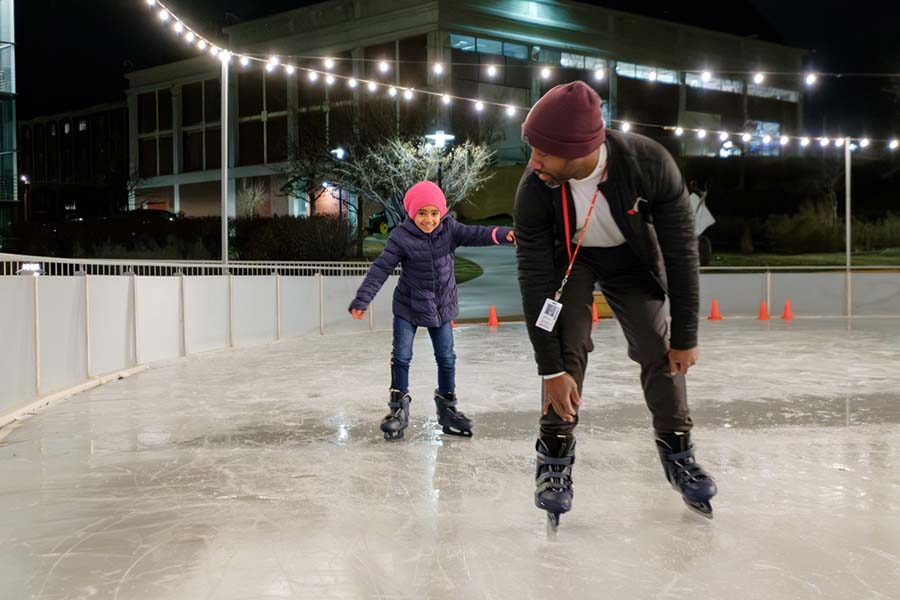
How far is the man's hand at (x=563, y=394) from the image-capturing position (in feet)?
10.4

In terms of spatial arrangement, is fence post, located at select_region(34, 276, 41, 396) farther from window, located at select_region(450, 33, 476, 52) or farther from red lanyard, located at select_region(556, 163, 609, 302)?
window, located at select_region(450, 33, 476, 52)

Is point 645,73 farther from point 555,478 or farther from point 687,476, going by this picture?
point 555,478

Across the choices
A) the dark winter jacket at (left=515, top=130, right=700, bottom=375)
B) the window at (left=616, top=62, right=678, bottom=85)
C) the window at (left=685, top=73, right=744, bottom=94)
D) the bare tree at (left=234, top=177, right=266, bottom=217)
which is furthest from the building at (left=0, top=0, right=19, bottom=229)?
the window at (left=685, top=73, right=744, bottom=94)

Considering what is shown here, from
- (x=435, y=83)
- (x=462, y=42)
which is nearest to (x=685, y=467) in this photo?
(x=435, y=83)

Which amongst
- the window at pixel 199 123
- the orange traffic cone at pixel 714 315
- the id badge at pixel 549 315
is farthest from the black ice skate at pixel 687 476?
the window at pixel 199 123

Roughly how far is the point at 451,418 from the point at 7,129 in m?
22.1

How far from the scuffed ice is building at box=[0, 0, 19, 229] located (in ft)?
59.2

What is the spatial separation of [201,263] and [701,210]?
61.3ft

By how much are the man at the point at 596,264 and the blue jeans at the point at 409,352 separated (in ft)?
6.06

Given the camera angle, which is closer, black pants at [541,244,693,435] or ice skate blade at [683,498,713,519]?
black pants at [541,244,693,435]

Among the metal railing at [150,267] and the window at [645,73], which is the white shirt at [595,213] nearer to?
the metal railing at [150,267]

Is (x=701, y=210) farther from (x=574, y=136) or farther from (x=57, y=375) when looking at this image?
(x=574, y=136)

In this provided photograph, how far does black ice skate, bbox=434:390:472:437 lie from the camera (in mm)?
5207

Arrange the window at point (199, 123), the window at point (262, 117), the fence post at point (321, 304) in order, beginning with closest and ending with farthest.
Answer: the fence post at point (321, 304) < the window at point (262, 117) < the window at point (199, 123)
